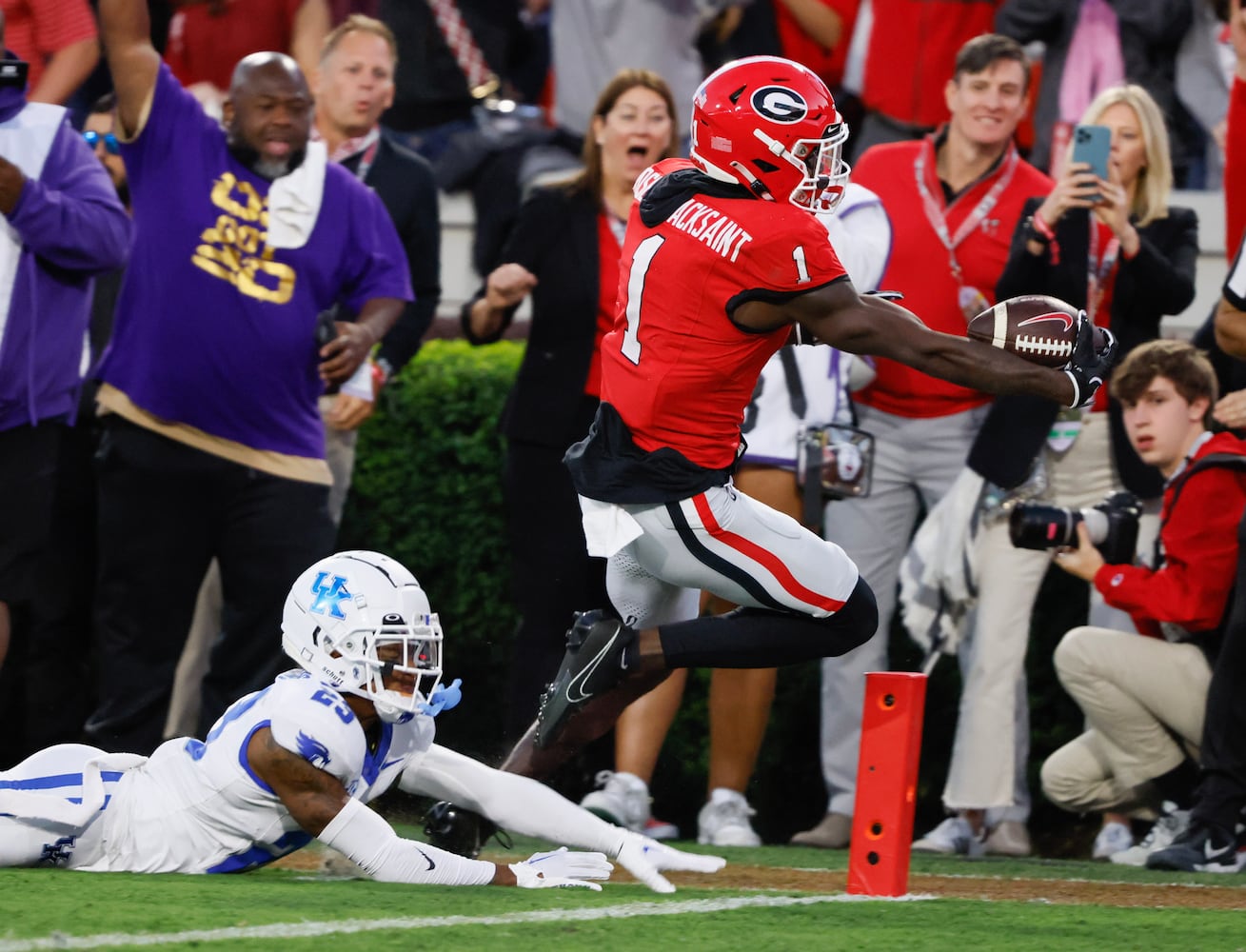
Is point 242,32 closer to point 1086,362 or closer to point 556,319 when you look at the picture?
point 556,319

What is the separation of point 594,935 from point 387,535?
3.75 meters

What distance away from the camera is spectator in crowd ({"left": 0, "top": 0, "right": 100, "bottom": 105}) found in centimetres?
792

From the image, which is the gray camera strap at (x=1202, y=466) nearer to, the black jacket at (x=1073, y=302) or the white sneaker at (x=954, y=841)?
the black jacket at (x=1073, y=302)

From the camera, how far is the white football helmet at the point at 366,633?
4820 mm

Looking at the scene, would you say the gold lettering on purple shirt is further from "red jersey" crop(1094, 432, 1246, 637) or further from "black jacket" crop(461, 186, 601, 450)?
"red jersey" crop(1094, 432, 1246, 637)

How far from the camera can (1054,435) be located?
6.81 meters

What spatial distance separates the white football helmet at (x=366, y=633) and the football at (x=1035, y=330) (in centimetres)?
155

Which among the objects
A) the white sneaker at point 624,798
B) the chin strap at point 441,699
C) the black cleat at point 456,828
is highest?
the chin strap at point 441,699

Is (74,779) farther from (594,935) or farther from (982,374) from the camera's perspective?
(982,374)

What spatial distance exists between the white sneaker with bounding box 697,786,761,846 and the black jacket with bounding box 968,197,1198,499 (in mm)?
1363

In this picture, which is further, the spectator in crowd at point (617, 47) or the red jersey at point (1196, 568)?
the spectator in crowd at point (617, 47)

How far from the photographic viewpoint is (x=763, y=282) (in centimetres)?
484

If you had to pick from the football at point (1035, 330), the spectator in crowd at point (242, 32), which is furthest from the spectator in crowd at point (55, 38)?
the football at point (1035, 330)

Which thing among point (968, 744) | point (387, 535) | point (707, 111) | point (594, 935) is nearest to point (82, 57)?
point (387, 535)
